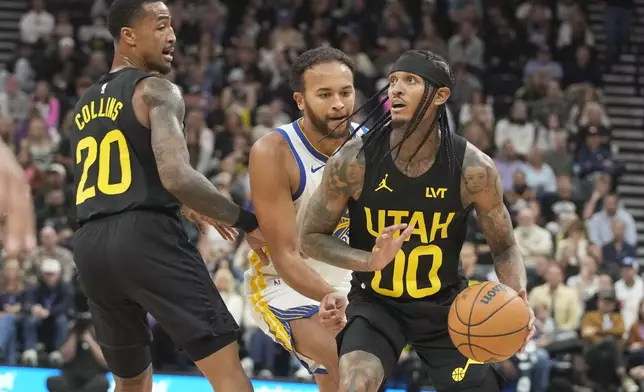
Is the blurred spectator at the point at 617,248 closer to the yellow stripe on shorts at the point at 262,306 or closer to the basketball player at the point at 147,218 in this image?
the yellow stripe on shorts at the point at 262,306

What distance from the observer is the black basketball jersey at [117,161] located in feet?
18.5

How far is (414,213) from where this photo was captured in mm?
5516

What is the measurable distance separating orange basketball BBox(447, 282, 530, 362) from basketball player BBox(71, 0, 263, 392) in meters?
1.17

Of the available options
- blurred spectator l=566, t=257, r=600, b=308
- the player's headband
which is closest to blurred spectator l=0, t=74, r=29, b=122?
blurred spectator l=566, t=257, r=600, b=308

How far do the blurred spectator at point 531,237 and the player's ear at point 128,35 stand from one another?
824cm

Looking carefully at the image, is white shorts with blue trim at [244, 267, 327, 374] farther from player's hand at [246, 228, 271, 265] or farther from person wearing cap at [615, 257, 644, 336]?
person wearing cap at [615, 257, 644, 336]

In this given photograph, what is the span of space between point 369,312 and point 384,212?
0.51m

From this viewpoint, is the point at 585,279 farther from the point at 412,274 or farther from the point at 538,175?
the point at 412,274

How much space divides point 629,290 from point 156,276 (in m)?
8.54

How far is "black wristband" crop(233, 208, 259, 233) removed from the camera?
574cm

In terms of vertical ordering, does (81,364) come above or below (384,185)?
below

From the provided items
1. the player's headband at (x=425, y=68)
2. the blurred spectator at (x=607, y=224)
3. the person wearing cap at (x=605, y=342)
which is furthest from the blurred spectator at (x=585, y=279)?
the player's headband at (x=425, y=68)

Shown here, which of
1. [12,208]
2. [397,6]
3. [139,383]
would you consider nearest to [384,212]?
[139,383]

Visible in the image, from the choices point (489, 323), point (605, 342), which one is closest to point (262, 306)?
point (489, 323)
